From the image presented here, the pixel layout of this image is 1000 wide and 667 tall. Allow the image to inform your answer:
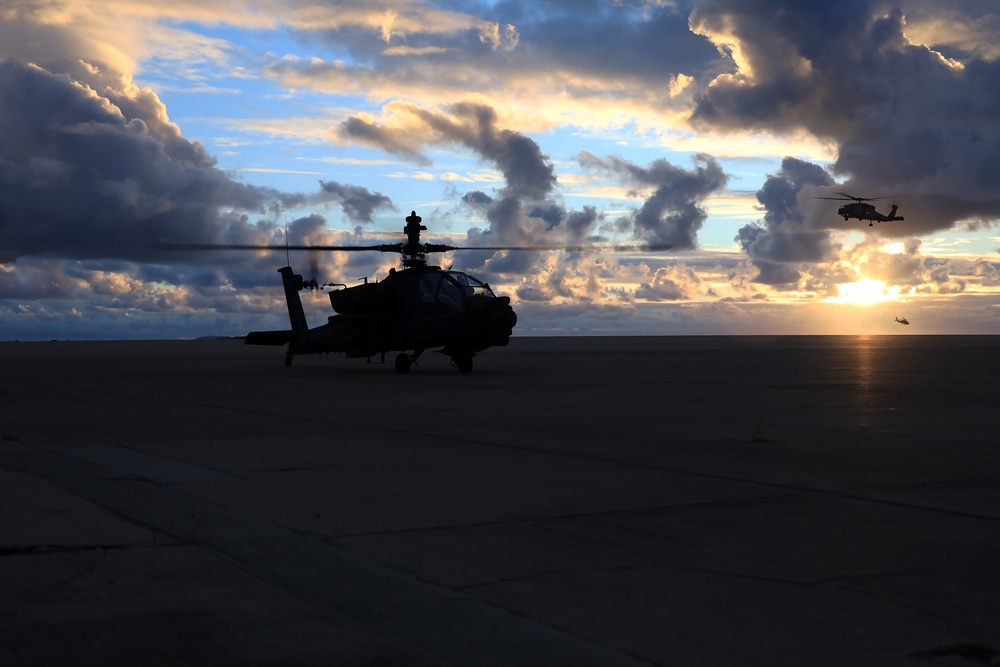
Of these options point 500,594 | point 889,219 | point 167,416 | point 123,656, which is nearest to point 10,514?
point 123,656

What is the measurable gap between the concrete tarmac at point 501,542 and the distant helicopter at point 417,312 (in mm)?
13086

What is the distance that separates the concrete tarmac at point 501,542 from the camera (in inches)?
193

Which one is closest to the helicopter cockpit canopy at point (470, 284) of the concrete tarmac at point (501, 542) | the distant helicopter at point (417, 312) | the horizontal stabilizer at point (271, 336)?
the distant helicopter at point (417, 312)

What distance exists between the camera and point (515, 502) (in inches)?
347

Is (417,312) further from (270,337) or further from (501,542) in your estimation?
(501,542)

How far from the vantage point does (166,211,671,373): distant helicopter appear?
2900 cm

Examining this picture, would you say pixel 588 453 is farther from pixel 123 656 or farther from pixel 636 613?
pixel 123 656

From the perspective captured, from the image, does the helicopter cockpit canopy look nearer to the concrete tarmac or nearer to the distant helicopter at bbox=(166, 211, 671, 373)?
the distant helicopter at bbox=(166, 211, 671, 373)

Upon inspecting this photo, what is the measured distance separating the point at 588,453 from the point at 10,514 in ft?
21.3

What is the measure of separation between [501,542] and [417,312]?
23.5 meters

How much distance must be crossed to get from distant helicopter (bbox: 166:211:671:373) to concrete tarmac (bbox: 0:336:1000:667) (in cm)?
1309

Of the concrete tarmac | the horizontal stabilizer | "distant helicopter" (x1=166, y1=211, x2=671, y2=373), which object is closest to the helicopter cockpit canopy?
"distant helicopter" (x1=166, y1=211, x2=671, y2=373)

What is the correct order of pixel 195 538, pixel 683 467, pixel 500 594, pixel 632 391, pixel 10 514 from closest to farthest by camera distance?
1. pixel 500 594
2. pixel 195 538
3. pixel 10 514
4. pixel 683 467
5. pixel 632 391

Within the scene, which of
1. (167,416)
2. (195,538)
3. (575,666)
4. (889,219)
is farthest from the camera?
(889,219)
